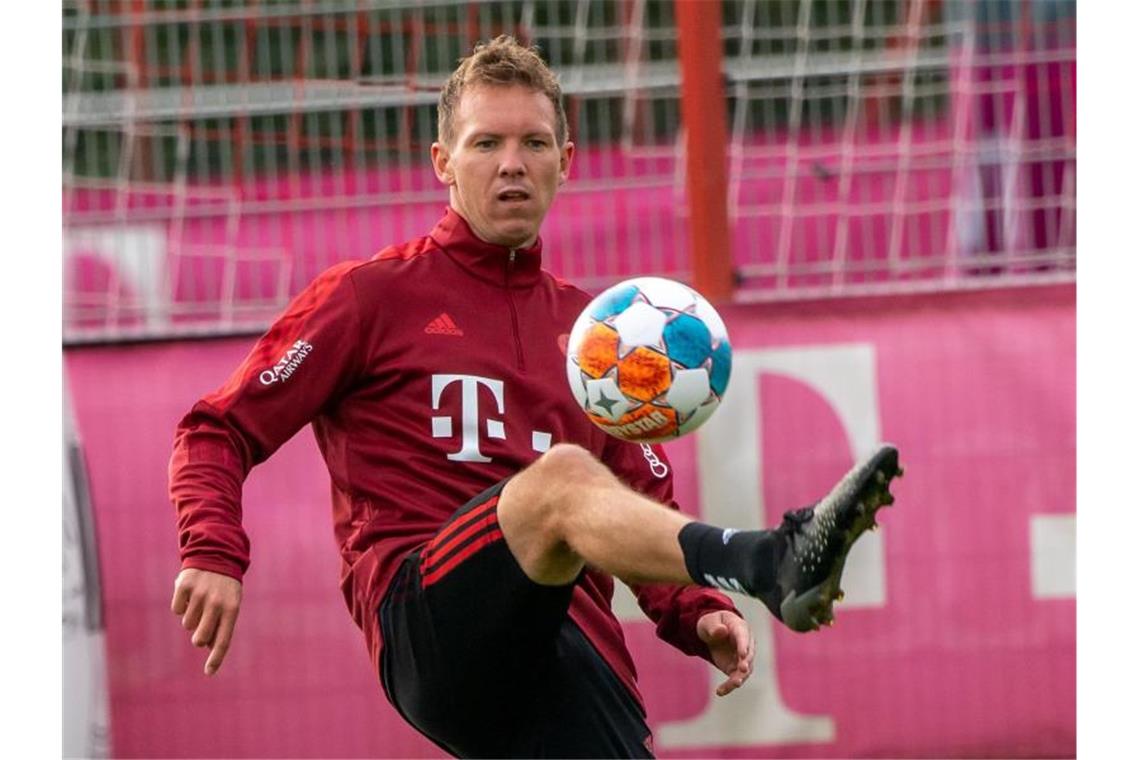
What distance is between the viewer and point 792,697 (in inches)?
249

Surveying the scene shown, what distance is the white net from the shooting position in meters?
7.06

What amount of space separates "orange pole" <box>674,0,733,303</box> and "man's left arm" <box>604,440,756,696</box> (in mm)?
2148

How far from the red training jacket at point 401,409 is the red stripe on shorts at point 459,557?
0.64 ft

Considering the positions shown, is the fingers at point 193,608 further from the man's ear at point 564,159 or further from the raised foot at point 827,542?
the man's ear at point 564,159

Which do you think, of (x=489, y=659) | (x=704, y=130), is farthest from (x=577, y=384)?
(x=704, y=130)

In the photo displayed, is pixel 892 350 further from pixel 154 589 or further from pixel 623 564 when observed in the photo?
pixel 623 564

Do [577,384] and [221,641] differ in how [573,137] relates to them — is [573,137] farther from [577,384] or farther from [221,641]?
[221,641]

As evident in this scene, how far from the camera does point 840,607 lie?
634cm

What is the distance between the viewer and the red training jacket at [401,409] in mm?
4020

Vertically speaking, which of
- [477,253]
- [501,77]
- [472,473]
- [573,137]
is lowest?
[472,473]

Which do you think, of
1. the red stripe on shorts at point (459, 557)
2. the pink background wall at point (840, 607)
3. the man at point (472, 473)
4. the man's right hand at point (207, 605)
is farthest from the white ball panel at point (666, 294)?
the pink background wall at point (840, 607)

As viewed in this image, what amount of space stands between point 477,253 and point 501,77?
1.34 ft

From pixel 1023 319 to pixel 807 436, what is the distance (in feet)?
2.82

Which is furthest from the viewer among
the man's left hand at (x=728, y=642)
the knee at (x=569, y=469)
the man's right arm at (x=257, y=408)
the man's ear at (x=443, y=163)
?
the man's ear at (x=443, y=163)
